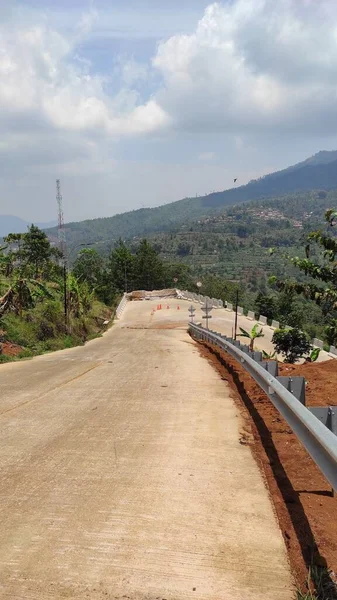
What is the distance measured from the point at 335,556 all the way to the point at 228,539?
74 centimetres

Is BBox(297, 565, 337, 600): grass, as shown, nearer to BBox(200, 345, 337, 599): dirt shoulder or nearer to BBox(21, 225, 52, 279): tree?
BBox(200, 345, 337, 599): dirt shoulder

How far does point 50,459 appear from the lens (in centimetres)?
525

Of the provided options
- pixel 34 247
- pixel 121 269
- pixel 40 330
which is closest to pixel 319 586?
Answer: pixel 40 330

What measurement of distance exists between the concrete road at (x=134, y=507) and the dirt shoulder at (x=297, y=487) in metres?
0.11

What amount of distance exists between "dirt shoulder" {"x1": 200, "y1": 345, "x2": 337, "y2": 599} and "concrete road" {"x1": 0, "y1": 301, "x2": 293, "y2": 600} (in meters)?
0.11

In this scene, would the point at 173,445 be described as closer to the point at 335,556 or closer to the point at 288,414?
the point at 288,414

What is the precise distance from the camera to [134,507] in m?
4.11

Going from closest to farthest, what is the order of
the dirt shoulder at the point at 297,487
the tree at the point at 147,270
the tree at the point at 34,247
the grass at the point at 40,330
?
the dirt shoulder at the point at 297,487
the grass at the point at 40,330
the tree at the point at 34,247
the tree at the point at 147,270

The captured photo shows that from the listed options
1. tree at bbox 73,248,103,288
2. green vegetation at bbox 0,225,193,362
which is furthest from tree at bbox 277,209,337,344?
tree at bbox 73,248,103,288

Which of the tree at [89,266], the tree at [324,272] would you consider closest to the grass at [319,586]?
the tree at [324,272]

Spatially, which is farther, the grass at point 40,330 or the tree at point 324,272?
the grass at point 40,330

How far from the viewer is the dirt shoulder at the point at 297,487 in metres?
3.46

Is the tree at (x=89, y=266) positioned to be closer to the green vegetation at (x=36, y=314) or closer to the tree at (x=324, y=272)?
the green vegetation at (x=36, y=314)

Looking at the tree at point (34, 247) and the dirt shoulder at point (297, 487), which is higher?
the tree at point (34, 247)
